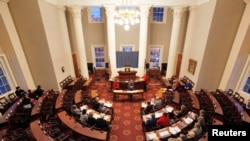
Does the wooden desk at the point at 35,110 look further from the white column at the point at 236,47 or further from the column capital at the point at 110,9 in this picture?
the white column at the point at 236,47

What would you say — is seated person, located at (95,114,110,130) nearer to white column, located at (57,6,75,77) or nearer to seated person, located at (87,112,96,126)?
seated person, located at (87,112,96,126)

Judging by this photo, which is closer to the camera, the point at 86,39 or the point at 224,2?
the point at 224,2

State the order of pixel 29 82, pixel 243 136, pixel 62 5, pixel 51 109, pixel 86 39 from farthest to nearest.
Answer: pixel 86 39, pixel 62 5, pixel 29 82, pixel 51 109, pixel 243 136

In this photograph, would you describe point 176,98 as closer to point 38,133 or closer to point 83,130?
point 83,130

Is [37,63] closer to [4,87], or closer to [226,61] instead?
[4,87]

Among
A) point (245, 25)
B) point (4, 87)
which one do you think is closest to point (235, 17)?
point (245, 25)

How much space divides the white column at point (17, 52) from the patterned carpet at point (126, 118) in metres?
4.76

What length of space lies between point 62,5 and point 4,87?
6.26 meters

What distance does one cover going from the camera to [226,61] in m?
8.96

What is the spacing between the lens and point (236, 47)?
27.0ft

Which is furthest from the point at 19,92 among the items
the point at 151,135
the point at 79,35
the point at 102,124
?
the point at 151,135

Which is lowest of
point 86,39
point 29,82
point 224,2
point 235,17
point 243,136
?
point 29,82

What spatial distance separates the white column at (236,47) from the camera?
7593 millimetres

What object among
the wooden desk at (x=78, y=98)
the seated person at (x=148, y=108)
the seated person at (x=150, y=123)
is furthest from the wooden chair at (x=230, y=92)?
the wooden desk at (x=78, y=98)
